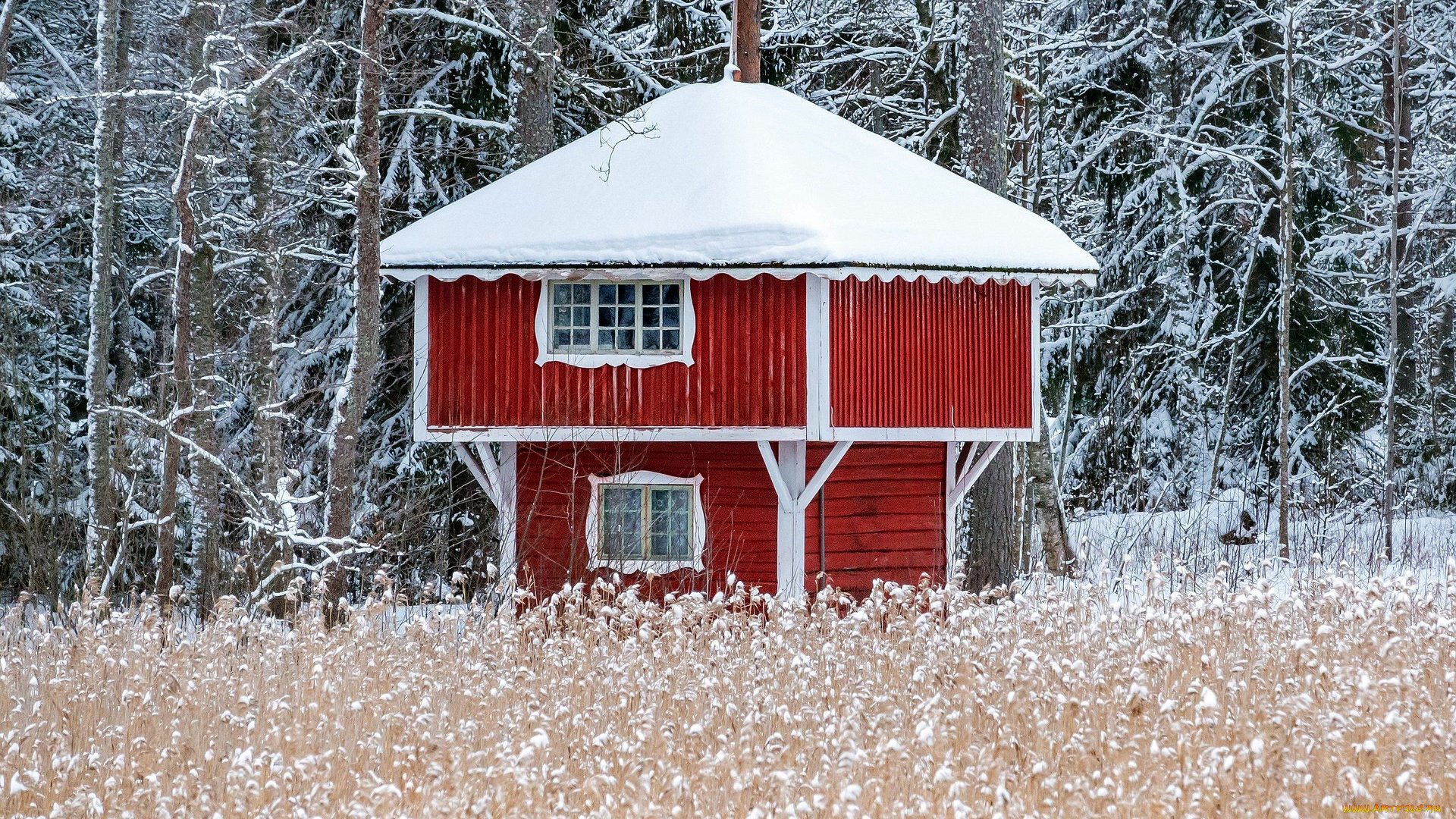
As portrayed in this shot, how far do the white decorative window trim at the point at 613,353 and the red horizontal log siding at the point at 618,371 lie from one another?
0.05 metres

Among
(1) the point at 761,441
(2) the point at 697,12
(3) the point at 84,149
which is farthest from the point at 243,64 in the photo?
(1) the point at 761,441

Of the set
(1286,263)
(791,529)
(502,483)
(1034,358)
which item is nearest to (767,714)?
(791,529)

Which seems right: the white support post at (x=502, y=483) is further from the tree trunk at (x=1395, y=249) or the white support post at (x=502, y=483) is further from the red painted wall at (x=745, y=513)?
the tree trunk at (x=1395, y=249)

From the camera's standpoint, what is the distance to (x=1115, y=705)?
6301 mm

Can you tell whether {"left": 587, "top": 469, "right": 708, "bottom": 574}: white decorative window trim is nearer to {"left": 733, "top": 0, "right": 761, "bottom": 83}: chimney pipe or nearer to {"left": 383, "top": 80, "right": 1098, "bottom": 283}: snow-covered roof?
Answer: {"left": 383, "top": 80, "right": 1098, "bottom": 283}: snow-covered roof

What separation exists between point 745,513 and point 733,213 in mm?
2805

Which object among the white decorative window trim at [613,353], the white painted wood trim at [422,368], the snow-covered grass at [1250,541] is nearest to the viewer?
the white decorative window trim at [613,353]

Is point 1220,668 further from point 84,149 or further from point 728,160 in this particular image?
point 84,149

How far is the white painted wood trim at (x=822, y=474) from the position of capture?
12.1 metres

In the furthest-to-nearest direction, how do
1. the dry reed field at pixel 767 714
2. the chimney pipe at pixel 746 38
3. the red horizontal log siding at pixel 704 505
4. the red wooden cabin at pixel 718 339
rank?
the chimney pipe at pixel 746 38, the red horizontal log siding at pixel 704 505, the red wooden cabin at pixel 718 339, the dry reed field at pixel 767 714

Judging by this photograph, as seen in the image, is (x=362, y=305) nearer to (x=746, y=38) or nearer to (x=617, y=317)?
(x=617, y=317)

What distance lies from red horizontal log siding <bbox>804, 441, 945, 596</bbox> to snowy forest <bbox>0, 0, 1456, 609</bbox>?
380cm

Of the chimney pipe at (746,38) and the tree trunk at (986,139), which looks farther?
the tree trunk at (986,139)

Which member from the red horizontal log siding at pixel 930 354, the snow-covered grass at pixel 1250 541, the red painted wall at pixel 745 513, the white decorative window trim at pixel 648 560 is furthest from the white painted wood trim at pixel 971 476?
the white decorative window trim at pixel 648 560
